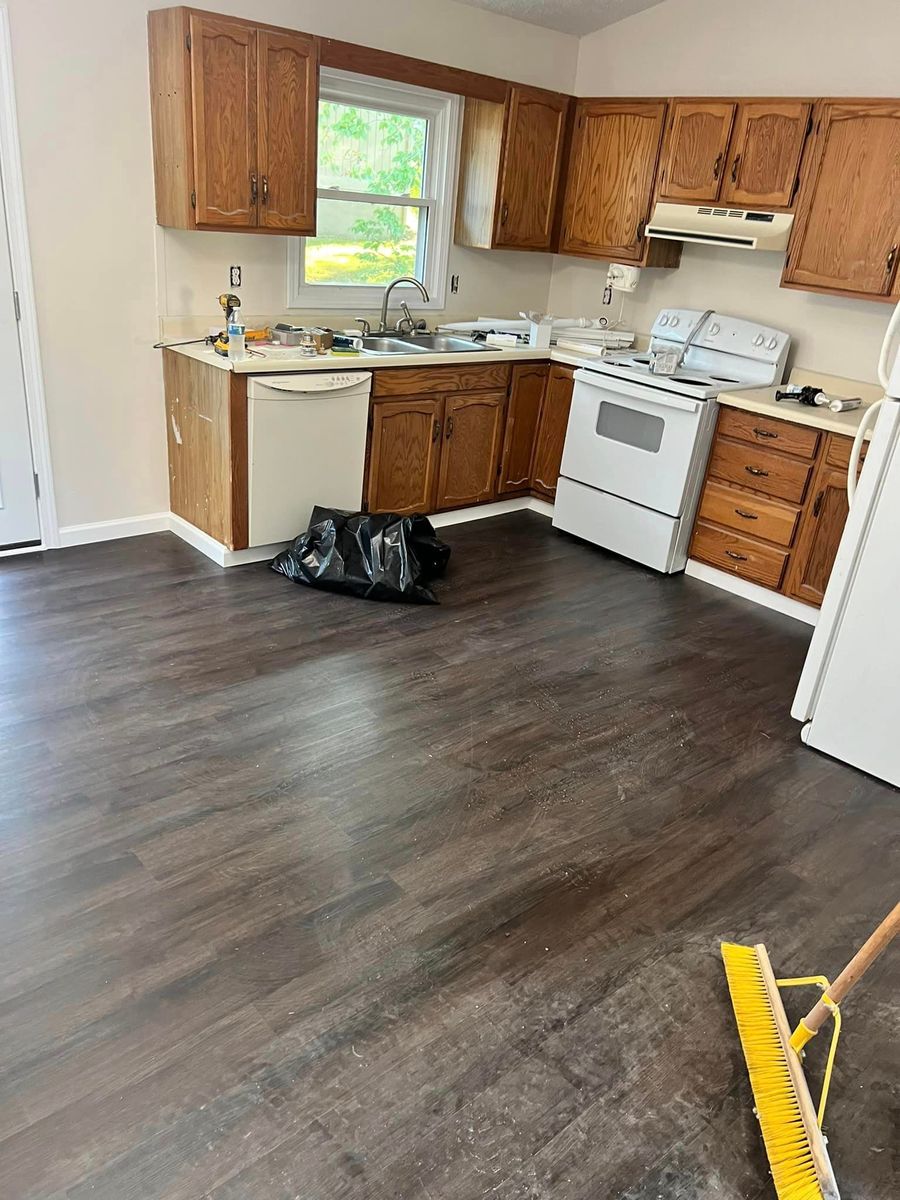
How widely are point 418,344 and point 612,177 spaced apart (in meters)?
1.34

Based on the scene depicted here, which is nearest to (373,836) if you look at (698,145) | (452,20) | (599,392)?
(599,392)

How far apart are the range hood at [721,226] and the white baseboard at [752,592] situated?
4.88 feet

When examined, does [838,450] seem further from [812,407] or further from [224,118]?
[224,118]

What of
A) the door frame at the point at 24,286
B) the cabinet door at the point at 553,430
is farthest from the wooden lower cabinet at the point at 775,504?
the door frame at the point at 24,286

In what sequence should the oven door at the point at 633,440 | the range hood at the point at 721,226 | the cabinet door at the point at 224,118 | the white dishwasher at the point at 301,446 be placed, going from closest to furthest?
the cabinet door at the point at 224,118 < the white dishwasher at the point at 301,446 < the range hood at the point at 721,226 < the oven door at the point at 633,440

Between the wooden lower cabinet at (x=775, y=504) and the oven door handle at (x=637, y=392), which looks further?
the oven door handle at (x=637, y=392)

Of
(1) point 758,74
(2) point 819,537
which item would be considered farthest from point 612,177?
(2) point 819,537

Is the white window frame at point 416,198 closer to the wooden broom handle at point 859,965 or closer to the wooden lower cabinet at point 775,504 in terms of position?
the wooden lower cabinet at point 775,504

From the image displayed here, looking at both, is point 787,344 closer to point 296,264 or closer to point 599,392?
point 599,392

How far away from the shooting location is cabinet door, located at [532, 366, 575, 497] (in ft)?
15.2

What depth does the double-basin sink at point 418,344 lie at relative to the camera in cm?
433

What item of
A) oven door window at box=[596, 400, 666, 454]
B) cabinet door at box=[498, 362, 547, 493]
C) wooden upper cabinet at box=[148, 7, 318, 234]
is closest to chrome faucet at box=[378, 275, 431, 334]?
cabinet door at box=[498, 362, 547, 493]

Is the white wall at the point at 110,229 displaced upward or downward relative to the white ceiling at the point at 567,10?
downward

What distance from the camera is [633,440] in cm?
424
